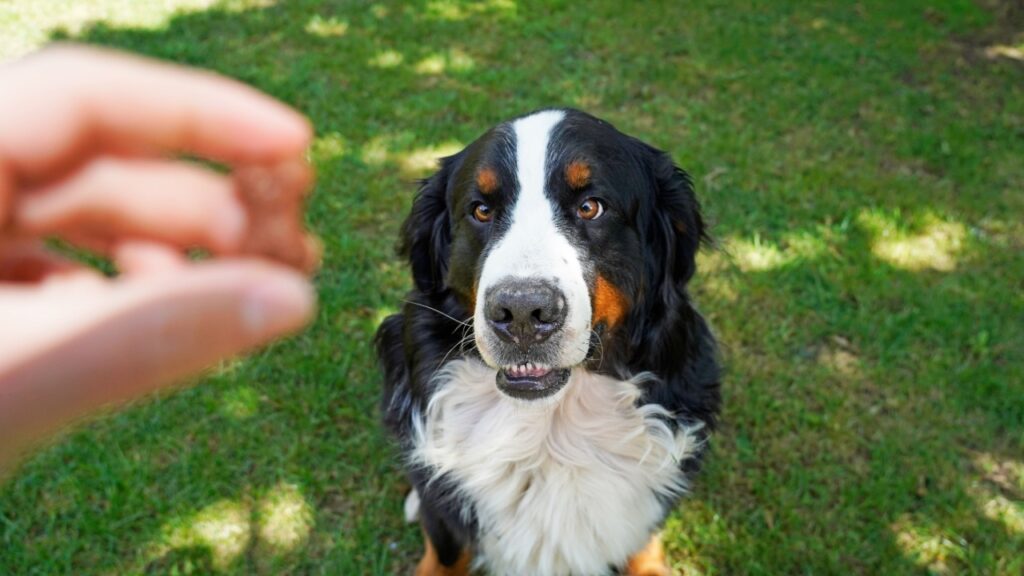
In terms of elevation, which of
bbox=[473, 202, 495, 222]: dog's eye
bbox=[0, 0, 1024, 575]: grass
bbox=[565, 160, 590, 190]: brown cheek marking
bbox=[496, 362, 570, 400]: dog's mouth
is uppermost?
bbox=[565, 160, 590, 190]: brown cheek marking

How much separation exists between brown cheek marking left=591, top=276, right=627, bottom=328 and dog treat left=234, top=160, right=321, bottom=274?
1675 mm

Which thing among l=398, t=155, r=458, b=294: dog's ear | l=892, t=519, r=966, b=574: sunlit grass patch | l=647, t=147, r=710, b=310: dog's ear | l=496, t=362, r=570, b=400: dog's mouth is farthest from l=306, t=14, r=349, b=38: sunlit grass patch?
l=892, t=519, r=966, b=574: sunlit grass patch

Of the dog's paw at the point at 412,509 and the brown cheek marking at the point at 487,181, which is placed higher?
the brown cheek marking at the point at 487,181

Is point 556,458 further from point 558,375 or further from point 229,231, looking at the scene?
point 229,231

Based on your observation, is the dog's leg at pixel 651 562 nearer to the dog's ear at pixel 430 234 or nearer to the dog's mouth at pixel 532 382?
the dog's mouth at pixel 532 382

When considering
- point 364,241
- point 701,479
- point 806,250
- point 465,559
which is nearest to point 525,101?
point 364,241

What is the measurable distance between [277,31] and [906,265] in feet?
16.9

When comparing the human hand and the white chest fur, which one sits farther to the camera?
the white chest fur

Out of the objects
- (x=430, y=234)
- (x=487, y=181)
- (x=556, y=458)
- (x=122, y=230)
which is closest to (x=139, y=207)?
(x=122, y=230)

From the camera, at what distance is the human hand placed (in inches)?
24.3

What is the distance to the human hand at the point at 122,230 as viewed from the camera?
62cm

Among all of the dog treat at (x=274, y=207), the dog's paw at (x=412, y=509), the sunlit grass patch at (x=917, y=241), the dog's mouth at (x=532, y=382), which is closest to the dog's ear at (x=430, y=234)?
the dog's mouth at (x=532, y=382)

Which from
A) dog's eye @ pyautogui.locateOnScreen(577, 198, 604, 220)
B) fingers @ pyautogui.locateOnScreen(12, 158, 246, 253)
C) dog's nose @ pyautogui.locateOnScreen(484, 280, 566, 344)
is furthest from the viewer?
dog's eye @ pyautogui.locateOnScreen(577, 198, 604, 220)

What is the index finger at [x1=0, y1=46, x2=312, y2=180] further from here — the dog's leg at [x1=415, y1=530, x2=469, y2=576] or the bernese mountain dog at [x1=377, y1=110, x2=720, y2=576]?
the dog's leg at [x1=415, y1=530, x2=469, y2=576]
